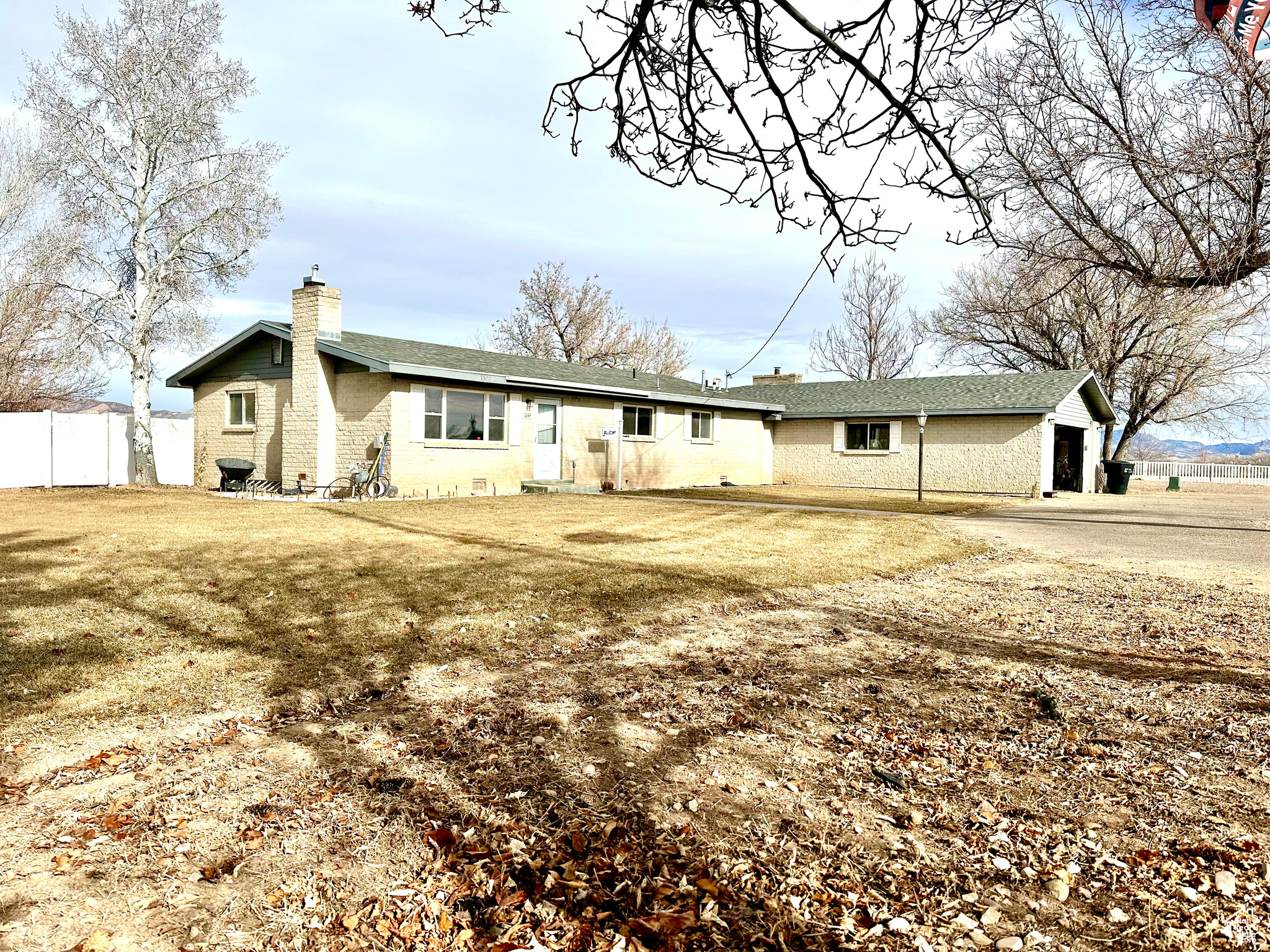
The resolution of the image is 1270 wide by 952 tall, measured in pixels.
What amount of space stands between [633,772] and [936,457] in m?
23.4

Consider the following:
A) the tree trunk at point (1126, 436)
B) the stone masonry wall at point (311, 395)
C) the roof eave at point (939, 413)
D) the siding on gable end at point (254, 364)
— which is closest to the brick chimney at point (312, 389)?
the stone masonry wall at point (311, 395)

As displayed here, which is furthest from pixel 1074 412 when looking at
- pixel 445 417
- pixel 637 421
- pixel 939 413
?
pixel 445 417

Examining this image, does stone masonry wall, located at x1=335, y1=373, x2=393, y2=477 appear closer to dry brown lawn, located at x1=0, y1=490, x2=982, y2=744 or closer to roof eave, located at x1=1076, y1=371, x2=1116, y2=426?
dry brown lawn, located at x1=0, y1=490, x2=982, y2=744

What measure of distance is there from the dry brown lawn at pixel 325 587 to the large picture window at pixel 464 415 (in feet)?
15.5

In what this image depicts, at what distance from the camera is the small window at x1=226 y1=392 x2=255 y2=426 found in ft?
63.5

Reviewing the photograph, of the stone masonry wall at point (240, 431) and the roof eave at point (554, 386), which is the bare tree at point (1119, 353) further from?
the stone masonry wall at point (240, 431)

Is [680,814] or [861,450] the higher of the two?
[861,450]

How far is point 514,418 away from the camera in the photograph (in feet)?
62.9

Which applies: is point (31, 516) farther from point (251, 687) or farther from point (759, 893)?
point (759, 893)

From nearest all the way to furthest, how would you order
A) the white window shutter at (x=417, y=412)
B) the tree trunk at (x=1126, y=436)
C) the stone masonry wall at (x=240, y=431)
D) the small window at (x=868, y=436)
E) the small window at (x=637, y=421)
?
the white window shutter at (x=417, y=412) → the stone masonry wall at (x=240, y=431) → the small window at (x=637, y=421) → the small window at (x=868, y=436) → the tree trunk at (x=1126, y=436)

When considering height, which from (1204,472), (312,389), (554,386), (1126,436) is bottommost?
(1204,472)

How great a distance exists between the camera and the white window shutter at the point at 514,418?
62.4 ft

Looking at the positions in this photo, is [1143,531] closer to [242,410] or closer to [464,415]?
[464,415]

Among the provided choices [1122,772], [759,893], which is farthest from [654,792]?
[1122,772]
